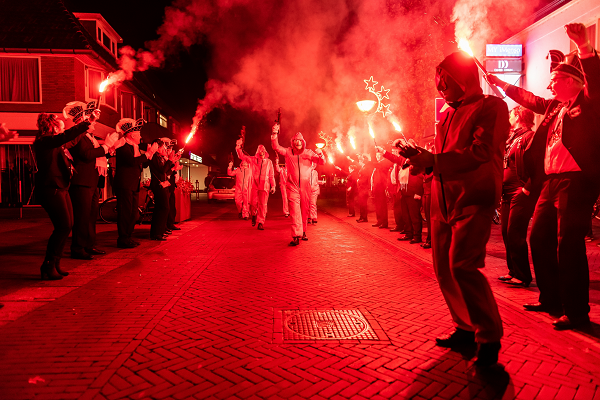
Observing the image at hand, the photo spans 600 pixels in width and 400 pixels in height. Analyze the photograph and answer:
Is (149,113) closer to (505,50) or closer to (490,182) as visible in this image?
(505,50)

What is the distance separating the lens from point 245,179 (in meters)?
15.8

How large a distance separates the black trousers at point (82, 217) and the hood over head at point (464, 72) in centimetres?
581

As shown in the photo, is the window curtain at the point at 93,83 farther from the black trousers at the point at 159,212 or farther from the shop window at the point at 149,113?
the black trousers at the point at 159,212

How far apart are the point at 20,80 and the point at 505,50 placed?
21.2 meters

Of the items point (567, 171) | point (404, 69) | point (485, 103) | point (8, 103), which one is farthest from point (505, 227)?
point (8, 103)

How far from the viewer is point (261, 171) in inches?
530

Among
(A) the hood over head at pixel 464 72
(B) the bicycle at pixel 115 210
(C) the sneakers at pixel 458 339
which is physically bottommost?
(C) the sneakers at pixel 458 339

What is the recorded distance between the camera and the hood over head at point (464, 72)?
3.26 metres

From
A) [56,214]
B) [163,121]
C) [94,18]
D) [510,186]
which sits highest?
[94,18]

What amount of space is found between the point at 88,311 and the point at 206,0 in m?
12.2

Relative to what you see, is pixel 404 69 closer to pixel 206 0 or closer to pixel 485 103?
pixel 206 0

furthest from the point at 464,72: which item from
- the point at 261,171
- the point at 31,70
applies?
the point at 31,70

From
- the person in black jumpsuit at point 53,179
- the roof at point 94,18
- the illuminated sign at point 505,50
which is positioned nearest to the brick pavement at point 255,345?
the person in black jumpsuit at point 53,179

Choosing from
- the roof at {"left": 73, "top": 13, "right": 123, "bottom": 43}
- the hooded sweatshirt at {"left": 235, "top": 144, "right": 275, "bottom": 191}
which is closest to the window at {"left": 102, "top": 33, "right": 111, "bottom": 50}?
the roof at {"left": 73, "top": 13, "right": 123, "bottom": 43}
